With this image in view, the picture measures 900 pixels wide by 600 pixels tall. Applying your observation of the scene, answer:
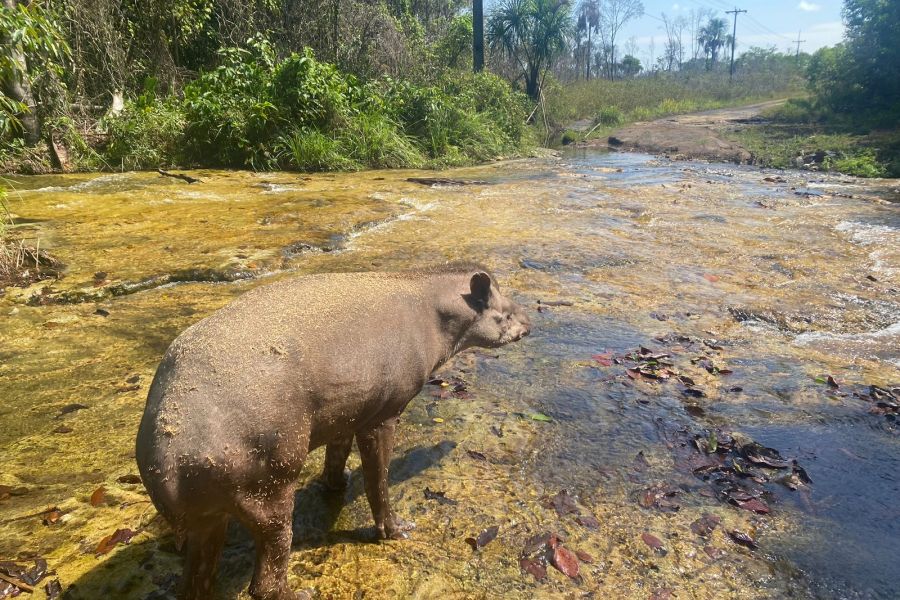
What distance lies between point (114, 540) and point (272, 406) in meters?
1.34

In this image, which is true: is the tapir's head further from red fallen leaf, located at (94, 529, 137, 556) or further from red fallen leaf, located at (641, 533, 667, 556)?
red fallen leaf, located at (94, 529, 137, 556)

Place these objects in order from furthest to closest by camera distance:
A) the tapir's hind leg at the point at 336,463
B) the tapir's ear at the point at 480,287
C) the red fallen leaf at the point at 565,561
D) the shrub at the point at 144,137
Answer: the shrub at the point at 144,137 < the tapir's ear at the point at 480,287 < the tapir's hind leg at the point at 336,463 < the red fallen leaf at the point at 565,561

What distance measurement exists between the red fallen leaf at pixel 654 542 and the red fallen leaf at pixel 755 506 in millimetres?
737

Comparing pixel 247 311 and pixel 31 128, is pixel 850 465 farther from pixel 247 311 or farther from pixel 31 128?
pixel 31 128

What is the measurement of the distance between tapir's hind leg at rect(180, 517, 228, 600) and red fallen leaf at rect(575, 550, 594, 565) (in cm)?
189

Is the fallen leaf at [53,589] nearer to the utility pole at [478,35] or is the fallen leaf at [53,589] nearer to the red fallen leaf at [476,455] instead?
the red fallen leaf at [476,455]

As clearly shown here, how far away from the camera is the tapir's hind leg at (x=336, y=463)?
12.0 ft

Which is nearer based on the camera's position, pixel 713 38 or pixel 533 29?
pixel 533 29

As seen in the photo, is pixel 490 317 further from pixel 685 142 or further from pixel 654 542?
pixel 685 142

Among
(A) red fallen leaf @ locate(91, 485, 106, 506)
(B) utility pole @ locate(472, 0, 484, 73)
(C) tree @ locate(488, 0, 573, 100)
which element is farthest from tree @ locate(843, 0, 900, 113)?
(A) red fallen leaf @ locate(91, 485, 106, 506)

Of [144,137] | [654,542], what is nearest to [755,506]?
[654,542]

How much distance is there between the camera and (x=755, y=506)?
3.79 meters

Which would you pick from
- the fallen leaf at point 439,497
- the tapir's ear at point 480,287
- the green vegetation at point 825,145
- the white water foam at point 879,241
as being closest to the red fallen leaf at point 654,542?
the fallen leaf at point 439,497

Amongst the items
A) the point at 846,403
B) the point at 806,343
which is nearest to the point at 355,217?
the point at 806,343
